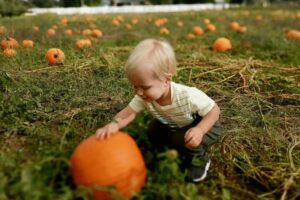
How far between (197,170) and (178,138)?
0.81ft

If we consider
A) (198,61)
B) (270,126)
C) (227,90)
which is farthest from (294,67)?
(270,126)

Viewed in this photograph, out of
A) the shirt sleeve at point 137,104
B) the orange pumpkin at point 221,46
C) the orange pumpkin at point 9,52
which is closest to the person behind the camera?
the shirt sleeve at point 137,104

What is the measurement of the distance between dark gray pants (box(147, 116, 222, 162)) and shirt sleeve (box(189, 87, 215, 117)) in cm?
13

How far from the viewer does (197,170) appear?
288 cm

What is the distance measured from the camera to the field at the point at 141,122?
2531 millimetres

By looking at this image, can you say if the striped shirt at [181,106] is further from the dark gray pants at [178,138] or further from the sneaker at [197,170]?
the sneaker at [197,170]

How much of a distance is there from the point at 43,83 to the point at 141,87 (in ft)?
6.94

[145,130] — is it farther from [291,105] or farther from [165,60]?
[291,105]

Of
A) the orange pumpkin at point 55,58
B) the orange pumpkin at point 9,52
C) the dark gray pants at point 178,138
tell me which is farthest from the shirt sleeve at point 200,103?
the orange pumpkin at point 9,52

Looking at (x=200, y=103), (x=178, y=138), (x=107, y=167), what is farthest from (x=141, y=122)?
(x=107, y=167)

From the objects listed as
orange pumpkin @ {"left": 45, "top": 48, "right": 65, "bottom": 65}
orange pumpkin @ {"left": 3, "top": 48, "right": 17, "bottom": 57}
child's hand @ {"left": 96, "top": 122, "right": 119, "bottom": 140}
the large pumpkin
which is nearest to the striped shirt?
child's hand @ {"left": 96, "top": 122, "right": 119, "bottom": 140}

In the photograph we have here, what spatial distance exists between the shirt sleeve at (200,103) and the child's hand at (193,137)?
0.16 meters

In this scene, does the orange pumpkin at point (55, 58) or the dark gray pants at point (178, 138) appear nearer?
the dark gray pants at point (178, 138)

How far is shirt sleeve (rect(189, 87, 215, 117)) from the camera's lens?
291 centimetres
